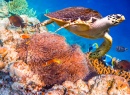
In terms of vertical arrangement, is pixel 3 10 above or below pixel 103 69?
above

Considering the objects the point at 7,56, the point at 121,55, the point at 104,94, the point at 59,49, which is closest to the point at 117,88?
the point at 104,94

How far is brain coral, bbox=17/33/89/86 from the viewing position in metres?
3.87

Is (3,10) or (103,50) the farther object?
(3,10)

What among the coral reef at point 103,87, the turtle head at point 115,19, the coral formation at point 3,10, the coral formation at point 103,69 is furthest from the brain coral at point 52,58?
the coral formation at point 3,10

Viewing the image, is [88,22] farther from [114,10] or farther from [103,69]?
[114,10]

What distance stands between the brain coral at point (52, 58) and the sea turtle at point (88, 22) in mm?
409

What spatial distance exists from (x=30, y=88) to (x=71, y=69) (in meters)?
1.07

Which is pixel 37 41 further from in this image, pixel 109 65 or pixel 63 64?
pixel 109 65

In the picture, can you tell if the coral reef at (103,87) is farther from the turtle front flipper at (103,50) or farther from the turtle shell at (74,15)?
the turtle shell at (74,15)

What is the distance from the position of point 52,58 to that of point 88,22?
1091mm

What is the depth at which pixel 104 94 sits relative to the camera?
332cm

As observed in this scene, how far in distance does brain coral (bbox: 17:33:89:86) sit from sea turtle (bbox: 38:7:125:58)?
0.41 metres

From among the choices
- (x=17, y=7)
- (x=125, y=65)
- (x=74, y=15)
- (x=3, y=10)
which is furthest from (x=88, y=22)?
(x=17, y=7)

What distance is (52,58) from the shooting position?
397 cm
